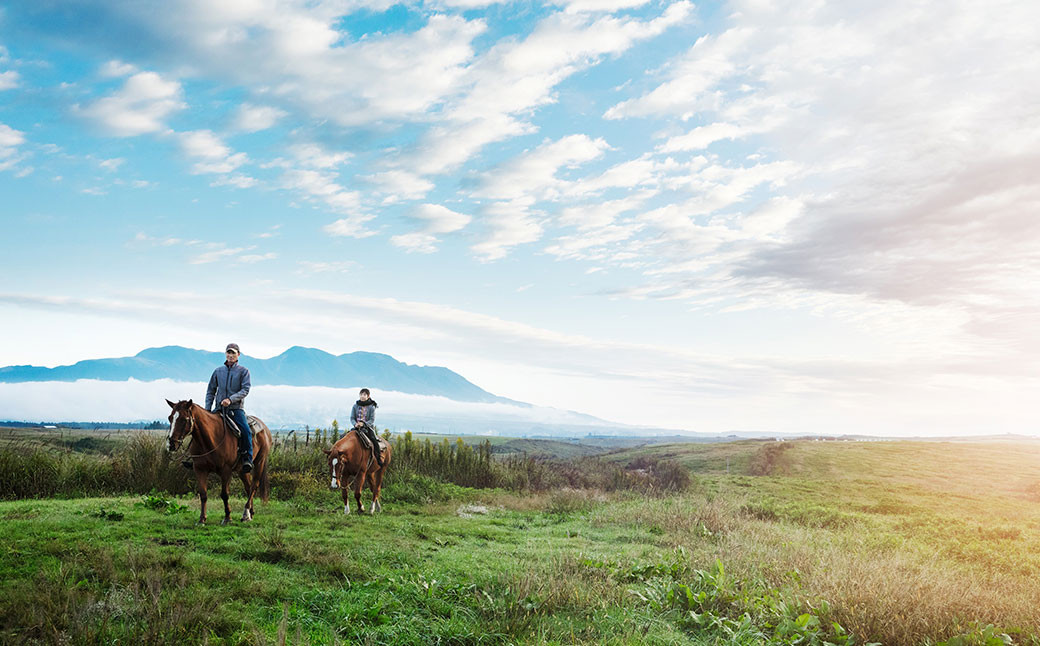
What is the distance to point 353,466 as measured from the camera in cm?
1473

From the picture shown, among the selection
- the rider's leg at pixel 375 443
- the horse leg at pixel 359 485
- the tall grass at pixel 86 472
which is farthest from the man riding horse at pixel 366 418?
the tall grass at pixel 86 472

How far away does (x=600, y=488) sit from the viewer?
25812mm

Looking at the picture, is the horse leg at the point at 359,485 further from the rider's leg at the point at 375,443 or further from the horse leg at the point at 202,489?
the horse leg at the point at 202,489

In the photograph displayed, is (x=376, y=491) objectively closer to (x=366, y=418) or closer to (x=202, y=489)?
(x=366, y=418)

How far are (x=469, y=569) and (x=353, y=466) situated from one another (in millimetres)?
6754

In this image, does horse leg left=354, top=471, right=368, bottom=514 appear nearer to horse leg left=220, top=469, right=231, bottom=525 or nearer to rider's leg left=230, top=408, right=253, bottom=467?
rider's leg left=230, top=408, right=253, bottom=467

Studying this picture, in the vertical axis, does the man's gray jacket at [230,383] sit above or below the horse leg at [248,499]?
above

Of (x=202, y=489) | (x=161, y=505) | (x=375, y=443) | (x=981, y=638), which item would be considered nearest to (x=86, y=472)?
(x=161, y=505)

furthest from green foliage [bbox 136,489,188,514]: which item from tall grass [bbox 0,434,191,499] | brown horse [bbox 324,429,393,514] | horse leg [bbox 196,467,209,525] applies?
tall grass [bbox 0,434,191,499]

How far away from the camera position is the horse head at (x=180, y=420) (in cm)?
1084

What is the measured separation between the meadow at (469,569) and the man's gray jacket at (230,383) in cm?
230

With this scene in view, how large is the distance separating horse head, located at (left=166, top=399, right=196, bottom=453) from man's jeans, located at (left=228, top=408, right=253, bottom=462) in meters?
1.46

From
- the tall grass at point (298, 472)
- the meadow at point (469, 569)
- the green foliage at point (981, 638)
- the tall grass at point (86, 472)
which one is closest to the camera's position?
the meadow at point (469, 569)

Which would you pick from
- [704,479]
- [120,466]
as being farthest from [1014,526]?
[120,466]
